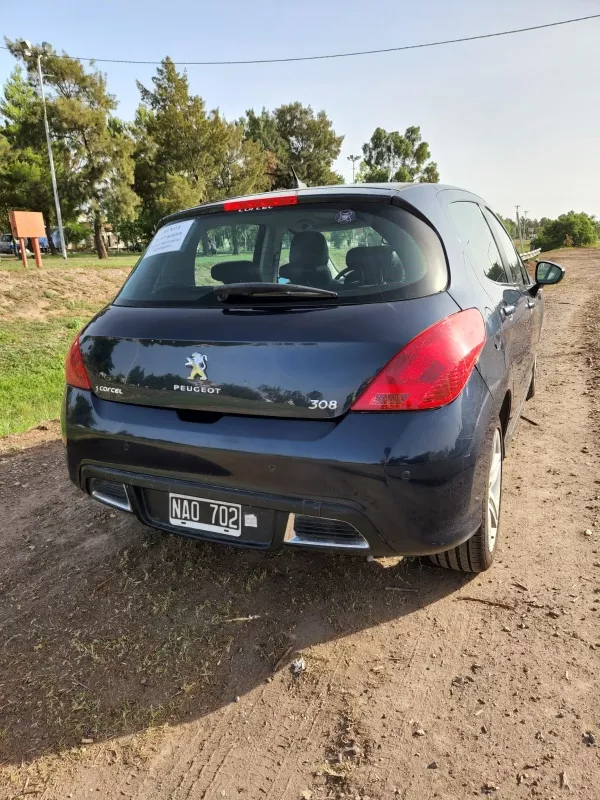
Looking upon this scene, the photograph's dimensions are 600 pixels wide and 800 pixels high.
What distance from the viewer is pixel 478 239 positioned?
3.02 m

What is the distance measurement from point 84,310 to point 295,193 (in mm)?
11347

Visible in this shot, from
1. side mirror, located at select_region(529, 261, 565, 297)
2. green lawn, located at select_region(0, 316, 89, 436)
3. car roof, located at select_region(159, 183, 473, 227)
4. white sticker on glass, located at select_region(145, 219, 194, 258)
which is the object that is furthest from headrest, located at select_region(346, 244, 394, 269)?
green lawn, located at select_region(0, 316, 89, 436)

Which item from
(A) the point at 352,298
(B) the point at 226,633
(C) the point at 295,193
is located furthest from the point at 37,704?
(C) the point at 295,193

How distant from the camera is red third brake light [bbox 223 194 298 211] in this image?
2.44 m

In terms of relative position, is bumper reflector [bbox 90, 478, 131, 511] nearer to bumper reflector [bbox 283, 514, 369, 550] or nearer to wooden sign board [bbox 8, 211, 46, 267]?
bumper reflector [bbox 283, 514, 369, 550]

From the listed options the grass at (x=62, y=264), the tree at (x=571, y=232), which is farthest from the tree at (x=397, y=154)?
the grass at (x=62, y=264)

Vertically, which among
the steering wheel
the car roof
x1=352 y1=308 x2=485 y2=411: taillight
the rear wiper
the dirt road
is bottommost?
the dirt road

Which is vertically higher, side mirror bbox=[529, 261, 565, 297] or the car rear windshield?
the car rear windshield

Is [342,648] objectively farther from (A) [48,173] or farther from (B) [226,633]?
(A) [48,173]

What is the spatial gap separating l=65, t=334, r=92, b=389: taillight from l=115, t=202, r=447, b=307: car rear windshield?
0.30 metres

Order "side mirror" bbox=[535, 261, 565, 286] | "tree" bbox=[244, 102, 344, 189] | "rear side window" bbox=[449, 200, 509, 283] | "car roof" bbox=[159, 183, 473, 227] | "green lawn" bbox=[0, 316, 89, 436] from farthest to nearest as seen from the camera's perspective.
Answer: "tree" bbox=[244, 102, 344, 189] < "green lawn" bbox=[0, 316, 89, 436] < "side mirror" bbox=[535, 261, 565, 286] < "rear side window" bbox=[449, 200, 509, 283] < "car roof" bbox=[159, 183, 473, 227]

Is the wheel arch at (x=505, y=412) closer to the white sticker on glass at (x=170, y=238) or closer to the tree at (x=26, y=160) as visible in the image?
the white sticker on glass at (x=170, y=238)

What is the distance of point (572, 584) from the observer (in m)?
2.63

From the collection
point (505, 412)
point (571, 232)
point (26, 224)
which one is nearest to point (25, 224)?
point (26, 224)
